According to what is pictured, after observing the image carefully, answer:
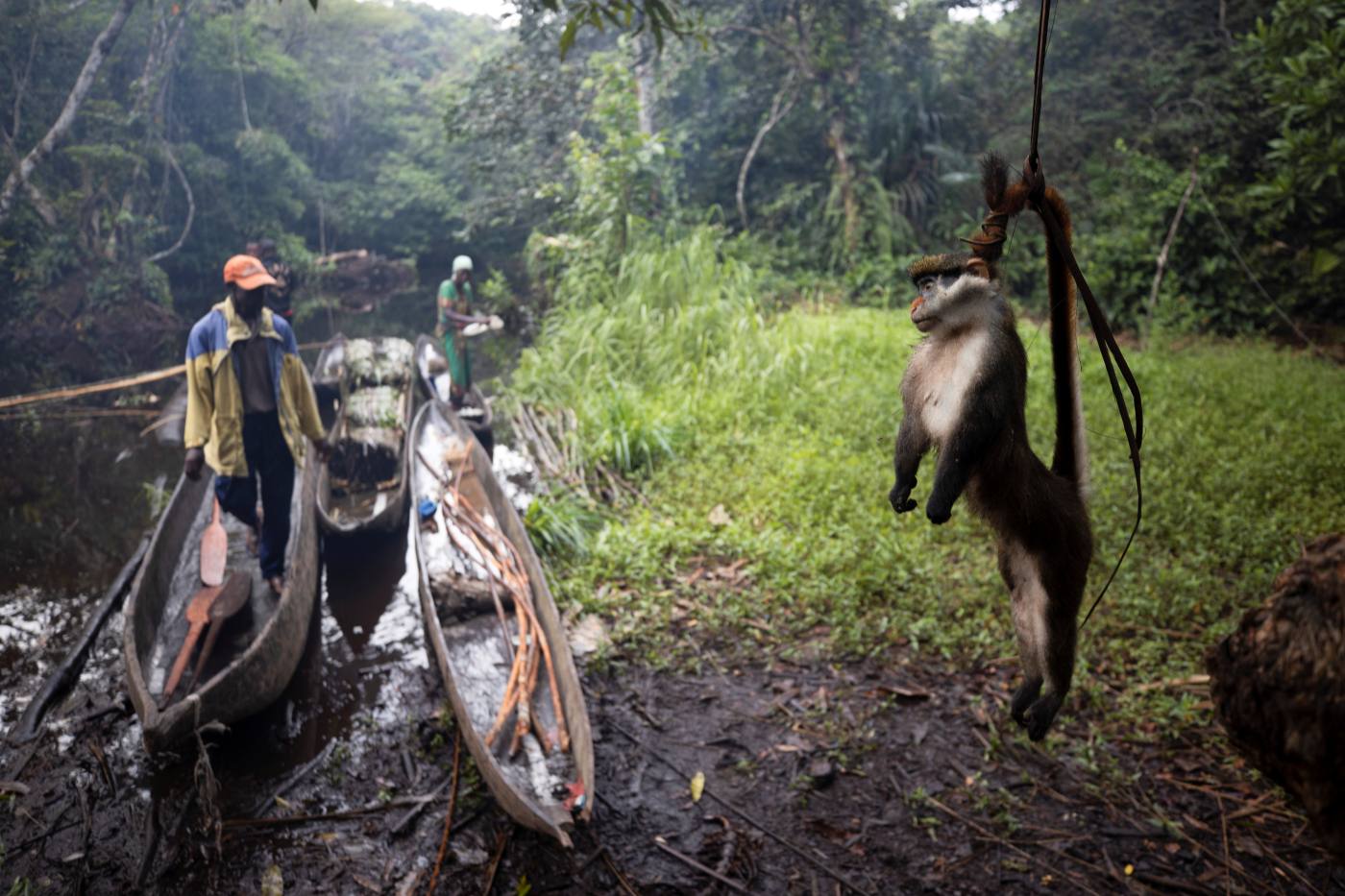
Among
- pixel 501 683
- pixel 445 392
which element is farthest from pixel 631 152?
pixel 501 683

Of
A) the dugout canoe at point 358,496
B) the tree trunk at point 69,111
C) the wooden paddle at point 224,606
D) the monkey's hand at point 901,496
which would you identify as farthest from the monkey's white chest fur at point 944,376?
the tree trunk at point 69,111

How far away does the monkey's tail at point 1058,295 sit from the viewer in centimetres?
127

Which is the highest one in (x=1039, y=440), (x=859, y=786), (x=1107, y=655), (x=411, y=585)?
(x=1039, y=440)

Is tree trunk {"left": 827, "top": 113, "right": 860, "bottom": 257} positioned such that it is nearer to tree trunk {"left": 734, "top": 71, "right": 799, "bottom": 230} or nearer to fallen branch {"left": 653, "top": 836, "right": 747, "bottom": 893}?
tree trunk {"left": 734, "top": 71, "right": 799, "bottom": 230}

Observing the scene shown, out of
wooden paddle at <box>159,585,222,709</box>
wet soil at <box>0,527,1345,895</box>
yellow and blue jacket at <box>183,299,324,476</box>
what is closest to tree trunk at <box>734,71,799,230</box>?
yellow and blue jacket at <box>183,299,324,476</box>

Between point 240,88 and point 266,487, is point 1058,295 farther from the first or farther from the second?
point 240,88

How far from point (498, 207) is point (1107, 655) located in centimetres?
1034

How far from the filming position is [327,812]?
391 centimetres

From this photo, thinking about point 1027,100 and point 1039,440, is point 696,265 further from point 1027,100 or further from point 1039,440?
point 1027,100

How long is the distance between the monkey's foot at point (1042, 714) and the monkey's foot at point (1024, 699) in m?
0.03

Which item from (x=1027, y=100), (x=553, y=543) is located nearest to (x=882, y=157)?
(x=1027, y=100)

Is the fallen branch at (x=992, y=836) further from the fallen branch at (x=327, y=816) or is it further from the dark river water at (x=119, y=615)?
the dark river water at (x=119, y=615)

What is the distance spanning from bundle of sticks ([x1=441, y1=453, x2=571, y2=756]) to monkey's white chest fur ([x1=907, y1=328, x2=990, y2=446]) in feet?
9.85

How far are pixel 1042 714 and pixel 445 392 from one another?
7.95 metres
